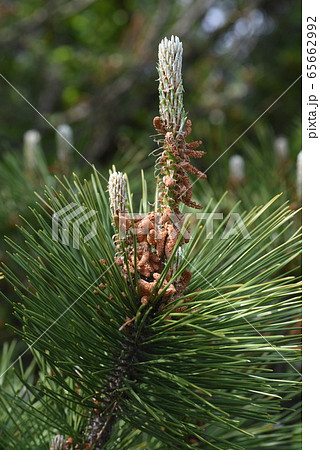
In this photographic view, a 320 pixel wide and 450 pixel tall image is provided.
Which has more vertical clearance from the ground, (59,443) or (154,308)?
(154,308)

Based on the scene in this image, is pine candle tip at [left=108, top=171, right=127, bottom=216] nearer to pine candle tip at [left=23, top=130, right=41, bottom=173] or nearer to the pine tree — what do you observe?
the pine tree

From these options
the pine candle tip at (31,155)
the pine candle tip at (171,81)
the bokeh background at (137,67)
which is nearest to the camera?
A: the pine candle tip at (171,81)

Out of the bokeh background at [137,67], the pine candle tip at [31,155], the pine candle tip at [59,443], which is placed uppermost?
the bokeh background at [137,67]

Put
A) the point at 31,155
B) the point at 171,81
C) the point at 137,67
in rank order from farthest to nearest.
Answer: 1. the point at 137,67
2. the point at 31,155
3. the point at 171,81

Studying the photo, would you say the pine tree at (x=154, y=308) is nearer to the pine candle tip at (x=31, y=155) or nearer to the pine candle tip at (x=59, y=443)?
the pine candle tip at (x=59, y=443)

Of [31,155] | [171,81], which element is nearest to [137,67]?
[31,155]

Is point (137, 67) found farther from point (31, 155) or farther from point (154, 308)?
point (154, 308)

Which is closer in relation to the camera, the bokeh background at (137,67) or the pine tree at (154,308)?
the pine tree at (154,308)

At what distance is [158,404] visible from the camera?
440 mm

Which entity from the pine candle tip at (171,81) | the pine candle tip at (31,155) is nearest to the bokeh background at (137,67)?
the pine candle tip at (31,155)

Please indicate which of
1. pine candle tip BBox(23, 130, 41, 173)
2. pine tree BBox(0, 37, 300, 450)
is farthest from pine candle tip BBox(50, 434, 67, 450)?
pine candle tip BBox(23, 130, 41, 173)

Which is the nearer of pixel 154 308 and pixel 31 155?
pixel 154 308
